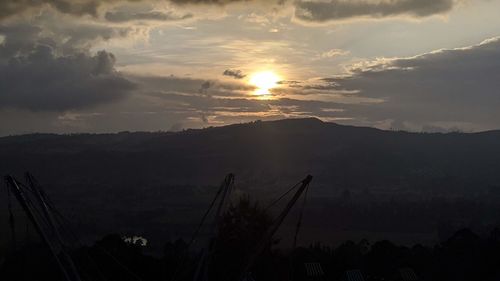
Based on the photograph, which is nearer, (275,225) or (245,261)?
(275,225)

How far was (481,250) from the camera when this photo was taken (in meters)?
110

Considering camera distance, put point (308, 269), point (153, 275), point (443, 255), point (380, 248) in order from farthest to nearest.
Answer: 1. point (380, 248)
2. point (443, 255)
3. point (308, 269)
4. point (153, 275)

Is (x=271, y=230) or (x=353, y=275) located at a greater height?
(x=271, y=230)

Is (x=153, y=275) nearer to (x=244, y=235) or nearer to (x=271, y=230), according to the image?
(x=244, y=235)

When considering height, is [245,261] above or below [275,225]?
below

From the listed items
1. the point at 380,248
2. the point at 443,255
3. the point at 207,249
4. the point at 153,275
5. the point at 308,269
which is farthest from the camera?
the point at 380,248

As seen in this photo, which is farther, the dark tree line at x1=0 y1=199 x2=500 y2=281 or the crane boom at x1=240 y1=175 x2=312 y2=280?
the dark tree line at x1=0 y1=199 x2=500 y2=281

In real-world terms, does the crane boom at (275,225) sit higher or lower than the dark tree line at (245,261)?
higher

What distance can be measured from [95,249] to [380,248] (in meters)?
48.8

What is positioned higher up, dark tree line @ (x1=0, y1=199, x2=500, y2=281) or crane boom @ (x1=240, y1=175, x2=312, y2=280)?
crane boom @ (x1=240, y1=175, x2=312, y2=280)

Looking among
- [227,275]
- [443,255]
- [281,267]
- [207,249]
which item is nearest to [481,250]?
[443,255]

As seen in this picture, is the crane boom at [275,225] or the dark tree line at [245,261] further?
the dark tree line at [245,261]

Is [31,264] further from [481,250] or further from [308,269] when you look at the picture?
[481,250]

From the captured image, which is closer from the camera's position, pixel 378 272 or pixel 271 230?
pixel 271 230
